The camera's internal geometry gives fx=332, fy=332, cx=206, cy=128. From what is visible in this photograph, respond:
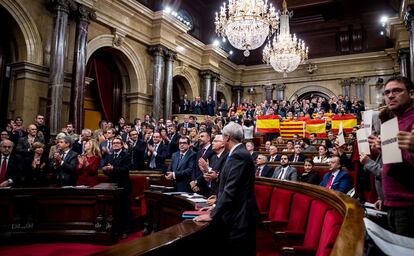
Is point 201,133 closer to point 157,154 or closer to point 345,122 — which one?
point 157,154

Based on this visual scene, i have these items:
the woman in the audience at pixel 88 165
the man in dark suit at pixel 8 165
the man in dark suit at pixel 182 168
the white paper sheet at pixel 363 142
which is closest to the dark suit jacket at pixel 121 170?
the woman in the audience at pixel 88 165

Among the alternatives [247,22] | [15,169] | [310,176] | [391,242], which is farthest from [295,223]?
[247,22]

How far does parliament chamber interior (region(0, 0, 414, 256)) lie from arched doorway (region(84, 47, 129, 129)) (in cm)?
5

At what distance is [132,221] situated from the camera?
199 inches

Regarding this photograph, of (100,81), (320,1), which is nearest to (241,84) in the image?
(320,1)

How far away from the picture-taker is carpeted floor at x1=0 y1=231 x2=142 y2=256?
393cm

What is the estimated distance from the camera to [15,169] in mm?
4699

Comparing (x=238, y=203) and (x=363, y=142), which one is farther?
(x=238, y=203)

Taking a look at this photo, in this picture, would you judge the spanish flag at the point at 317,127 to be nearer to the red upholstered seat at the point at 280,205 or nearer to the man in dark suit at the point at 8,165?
the red upholstered seat at the point at 280,205

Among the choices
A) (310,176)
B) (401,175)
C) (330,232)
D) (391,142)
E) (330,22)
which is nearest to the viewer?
(391,142)

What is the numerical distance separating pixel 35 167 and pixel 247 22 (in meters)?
6.18

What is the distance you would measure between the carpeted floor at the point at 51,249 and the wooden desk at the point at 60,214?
0.11 m

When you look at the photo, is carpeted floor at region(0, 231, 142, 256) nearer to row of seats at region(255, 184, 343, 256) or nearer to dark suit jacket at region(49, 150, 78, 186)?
dark suit jacket at region(49, 150, 78, 186)

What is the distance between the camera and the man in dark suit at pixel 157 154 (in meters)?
6.66
